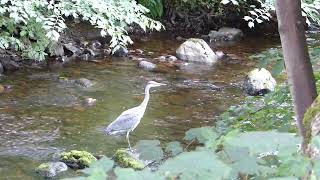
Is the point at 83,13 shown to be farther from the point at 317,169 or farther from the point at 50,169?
the point at 317,169

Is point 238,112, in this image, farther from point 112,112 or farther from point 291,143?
point 112,112

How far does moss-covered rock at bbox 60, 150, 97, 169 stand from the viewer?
5.54 metres

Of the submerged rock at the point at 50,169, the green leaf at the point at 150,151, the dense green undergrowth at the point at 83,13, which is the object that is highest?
the dense green undergrowth at the point at 83,13

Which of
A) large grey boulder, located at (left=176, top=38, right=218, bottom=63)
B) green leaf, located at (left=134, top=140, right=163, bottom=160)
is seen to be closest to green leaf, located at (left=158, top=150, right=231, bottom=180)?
green leaf, located at (left=134, top=140, right=163, bottom=160)

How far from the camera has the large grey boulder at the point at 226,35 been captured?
1341 cm

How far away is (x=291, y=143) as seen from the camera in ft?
3.64

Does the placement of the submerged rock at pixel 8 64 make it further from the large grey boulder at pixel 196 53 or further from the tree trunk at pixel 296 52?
the tree trunk at pixel 296 52

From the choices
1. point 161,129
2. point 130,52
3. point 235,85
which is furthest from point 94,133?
point 130,52

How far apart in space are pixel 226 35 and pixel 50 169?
876 centimetres

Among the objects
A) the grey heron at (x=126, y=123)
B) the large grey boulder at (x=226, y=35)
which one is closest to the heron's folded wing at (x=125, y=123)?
the grey heron at (x=126, y=123)

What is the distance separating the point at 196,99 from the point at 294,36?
6248 millimetres

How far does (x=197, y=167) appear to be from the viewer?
3.37ft

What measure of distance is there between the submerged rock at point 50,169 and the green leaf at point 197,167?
4379 millimetres

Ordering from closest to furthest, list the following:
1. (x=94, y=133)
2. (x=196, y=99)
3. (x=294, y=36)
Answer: (x=294, y=36) < (x=94, y=133) < (x=196, y=99)
